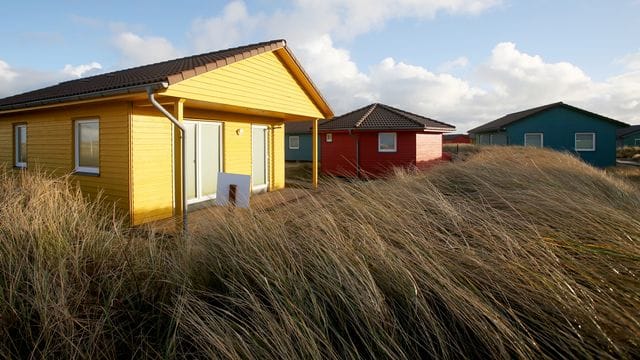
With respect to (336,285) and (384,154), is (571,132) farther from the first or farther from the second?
(336,285)

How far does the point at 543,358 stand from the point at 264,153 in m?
12.3

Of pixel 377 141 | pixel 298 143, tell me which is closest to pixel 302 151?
pixel 298 143

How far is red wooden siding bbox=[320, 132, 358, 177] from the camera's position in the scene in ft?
68.9

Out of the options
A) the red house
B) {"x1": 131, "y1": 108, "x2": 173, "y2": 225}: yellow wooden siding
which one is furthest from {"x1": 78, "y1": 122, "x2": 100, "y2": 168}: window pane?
the red house

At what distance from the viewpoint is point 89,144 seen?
9445mm

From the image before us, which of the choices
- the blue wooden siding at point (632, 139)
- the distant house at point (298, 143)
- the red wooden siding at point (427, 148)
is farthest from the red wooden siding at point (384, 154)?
the blue wooden siding at point (632, 139)

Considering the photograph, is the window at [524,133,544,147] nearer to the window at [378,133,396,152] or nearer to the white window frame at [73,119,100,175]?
the window at [378,133,396,152]

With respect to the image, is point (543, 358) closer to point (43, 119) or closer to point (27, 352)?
point (27, 352)

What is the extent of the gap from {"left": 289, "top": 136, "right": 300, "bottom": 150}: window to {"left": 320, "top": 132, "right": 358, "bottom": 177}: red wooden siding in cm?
1066

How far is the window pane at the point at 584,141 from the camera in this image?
26.7 m

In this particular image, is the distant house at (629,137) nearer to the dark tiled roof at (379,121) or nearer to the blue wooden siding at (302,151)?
the dark tiled roof at (379,121)

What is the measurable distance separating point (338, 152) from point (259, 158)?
9.19 metres

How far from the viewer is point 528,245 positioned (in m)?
2.62

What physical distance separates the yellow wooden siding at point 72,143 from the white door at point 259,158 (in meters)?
4.78
